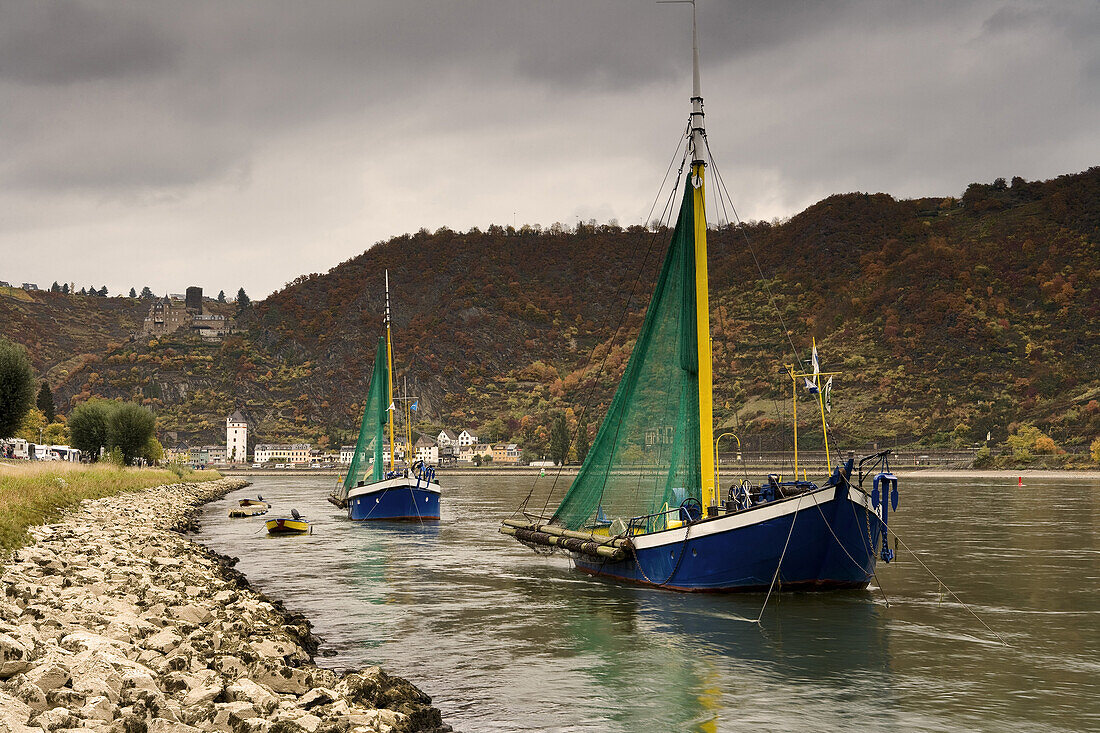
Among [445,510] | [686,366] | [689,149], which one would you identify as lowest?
[445,510]

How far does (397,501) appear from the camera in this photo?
5812 cm

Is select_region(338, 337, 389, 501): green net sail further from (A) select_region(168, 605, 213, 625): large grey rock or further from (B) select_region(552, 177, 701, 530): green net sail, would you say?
(A) select_region(168, 605, 213, 625): large grey rock

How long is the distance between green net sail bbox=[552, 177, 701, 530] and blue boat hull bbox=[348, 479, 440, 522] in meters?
31.6

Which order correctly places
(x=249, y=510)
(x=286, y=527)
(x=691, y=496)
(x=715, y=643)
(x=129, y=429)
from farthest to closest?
(x=129, y=429) < (x=249, y=510) < (x=286, y=527) < (x=691, y=496) < (x=715, y=643)

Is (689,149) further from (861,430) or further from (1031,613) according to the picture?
(861,430)

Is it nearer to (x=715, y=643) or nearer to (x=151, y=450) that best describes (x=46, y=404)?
(x=151, y=450)

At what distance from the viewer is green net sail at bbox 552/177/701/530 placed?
85.0 feet

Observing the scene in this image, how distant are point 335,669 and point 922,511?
55.4 m

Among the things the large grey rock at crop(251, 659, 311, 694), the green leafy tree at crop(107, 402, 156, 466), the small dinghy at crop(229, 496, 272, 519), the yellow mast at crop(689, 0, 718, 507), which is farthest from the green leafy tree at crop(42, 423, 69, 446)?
the large grey rock at crop(251, 659, 311, 694)

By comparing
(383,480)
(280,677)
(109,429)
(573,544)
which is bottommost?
(280,677)

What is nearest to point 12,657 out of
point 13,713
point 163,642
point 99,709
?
point 99,709

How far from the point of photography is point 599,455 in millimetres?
28062

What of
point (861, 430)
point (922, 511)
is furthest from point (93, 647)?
point (861, 430)

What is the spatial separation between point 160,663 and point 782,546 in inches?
576
